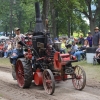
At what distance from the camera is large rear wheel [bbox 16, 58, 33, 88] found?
955 centimetres

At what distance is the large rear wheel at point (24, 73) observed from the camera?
9.55 metres

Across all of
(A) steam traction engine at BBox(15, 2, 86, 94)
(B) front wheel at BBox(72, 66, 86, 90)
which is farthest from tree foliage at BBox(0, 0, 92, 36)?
(B) front wheel at BBox(72, 66, 86, 90)

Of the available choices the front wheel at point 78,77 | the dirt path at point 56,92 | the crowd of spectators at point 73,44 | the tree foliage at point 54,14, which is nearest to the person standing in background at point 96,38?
the crowd of spectators at point 73,44

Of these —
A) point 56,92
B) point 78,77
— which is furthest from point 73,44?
point 56,92

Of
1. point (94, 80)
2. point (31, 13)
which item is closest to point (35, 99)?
point (94, 80)

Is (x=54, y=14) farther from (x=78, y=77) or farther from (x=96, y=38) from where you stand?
(x=78, y=77)

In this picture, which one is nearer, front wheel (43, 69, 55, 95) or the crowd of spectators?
front wheel (43, 69, 55, 95)

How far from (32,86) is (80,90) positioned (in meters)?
1.81

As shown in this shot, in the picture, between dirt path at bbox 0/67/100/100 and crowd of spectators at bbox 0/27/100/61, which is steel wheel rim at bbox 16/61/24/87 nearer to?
dirt path at bbox 0/67/100/100

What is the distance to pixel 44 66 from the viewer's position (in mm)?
9531

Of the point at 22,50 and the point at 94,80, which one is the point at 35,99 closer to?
the point at 22,50

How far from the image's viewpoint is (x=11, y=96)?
8.81 metres

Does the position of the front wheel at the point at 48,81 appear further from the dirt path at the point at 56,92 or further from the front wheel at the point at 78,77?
the front wheel at the point at 78,77

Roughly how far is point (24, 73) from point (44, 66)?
2.13 ft
